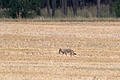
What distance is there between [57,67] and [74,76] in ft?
5.98

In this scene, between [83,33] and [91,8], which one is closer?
[83,33]

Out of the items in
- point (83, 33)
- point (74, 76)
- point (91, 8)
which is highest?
point (74, 76)

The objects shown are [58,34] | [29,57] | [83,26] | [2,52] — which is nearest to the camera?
[29,57]

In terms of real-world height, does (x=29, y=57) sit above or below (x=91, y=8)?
above

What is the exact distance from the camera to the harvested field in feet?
51.2

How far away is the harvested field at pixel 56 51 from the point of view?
1561 centimetres

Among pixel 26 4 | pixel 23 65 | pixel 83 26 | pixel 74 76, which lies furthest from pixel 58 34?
pixel 26 4

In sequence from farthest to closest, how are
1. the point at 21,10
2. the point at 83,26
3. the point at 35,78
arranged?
the point at 21,10, the point at 83,26, the point at 35,78

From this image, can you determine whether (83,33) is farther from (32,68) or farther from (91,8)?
(91,8)

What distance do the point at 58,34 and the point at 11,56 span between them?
28.9 ft

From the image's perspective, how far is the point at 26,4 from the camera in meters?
44.6

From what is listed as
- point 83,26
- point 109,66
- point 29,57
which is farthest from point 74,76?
point 83,26

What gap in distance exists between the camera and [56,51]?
2152 centimetres

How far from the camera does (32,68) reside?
16578mm
